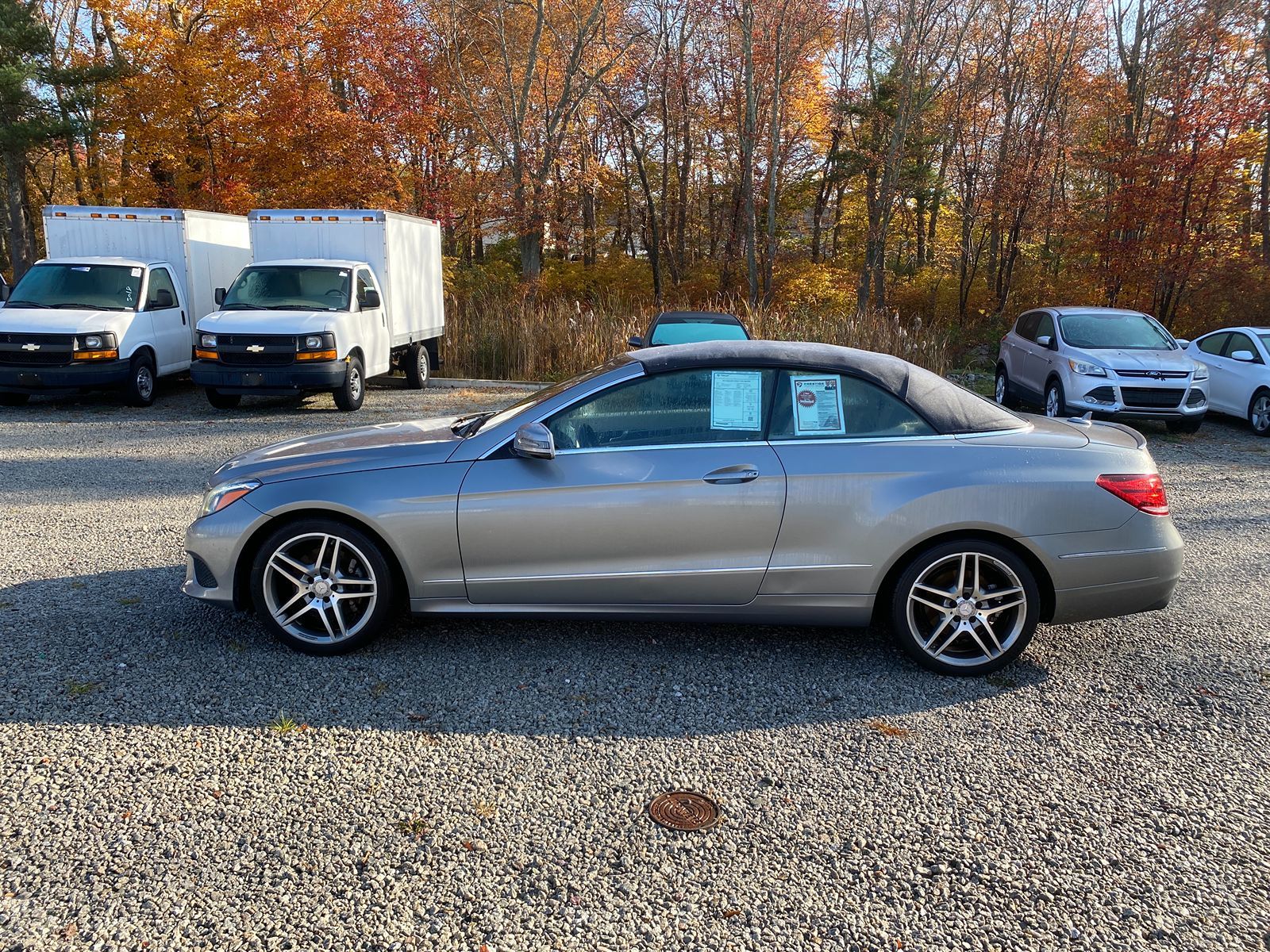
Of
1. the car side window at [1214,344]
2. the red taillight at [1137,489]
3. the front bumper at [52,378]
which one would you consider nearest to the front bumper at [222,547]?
the red taillight at [1137,489]

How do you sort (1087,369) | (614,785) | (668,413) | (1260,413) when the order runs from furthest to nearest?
(1260,413) < (1087,369) < (668,413) < (614,785)

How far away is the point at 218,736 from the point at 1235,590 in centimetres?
584

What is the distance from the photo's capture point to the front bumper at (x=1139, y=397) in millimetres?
12031

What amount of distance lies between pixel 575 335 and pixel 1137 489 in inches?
506

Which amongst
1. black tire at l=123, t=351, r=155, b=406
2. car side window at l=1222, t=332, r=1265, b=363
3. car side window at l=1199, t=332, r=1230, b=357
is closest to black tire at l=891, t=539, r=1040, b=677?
car side window at l=1222, t=332, r=1265, b=363

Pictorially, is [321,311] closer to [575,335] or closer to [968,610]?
[575,335]

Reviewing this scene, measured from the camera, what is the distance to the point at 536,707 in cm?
401

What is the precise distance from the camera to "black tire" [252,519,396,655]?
442cm

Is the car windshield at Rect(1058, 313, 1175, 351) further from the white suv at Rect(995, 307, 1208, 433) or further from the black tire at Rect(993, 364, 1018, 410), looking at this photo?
the black tire at Rect(993, 364, 1018, 410)

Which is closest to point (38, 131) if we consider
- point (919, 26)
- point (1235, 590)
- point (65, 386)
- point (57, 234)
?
point (57, 234)

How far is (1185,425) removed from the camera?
501 inches

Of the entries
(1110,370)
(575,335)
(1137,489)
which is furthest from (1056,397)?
(1137,489)

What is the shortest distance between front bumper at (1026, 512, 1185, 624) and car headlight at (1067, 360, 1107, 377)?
868 centimetres

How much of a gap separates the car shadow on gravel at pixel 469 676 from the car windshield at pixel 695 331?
682cm
